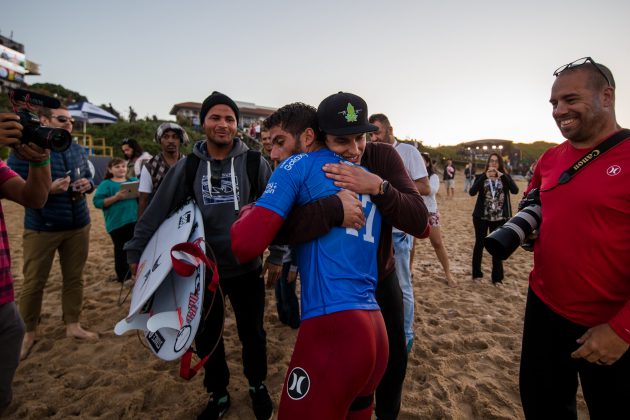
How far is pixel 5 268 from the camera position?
1666mm

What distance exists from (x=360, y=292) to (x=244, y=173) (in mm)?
1412

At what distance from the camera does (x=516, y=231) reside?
165cm

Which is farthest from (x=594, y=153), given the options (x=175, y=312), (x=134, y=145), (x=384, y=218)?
(x=134, y=145)

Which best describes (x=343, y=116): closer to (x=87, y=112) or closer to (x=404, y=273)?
(x=404, y=273)

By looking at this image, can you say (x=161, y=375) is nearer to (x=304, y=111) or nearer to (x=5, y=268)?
(x=5, y=268)

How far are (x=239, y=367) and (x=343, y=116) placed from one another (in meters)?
2.67

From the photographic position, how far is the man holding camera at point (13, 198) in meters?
1.59

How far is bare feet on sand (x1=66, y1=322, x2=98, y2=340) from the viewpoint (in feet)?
11.5

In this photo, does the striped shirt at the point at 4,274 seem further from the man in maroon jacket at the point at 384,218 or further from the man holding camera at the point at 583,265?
the man holding camera at the point at 583,265

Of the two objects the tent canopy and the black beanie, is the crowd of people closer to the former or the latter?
the black beanie

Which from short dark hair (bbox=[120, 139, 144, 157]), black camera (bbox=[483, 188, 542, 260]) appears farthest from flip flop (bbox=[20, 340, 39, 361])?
black camera (bbox=[483, 188, 542, 260])

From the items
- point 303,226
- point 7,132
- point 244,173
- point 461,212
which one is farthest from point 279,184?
point 461,212

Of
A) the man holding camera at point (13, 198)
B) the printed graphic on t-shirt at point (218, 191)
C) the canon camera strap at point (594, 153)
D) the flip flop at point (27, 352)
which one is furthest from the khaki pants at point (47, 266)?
the canon camera strap at point (594, 153)

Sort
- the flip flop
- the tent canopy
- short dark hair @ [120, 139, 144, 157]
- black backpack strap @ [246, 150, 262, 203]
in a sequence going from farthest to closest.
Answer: the tent canopy → short dark hair @ [120, 139, 144, 157] → the flip flop → black backpack strap @ [246, 150, 262, 203]
